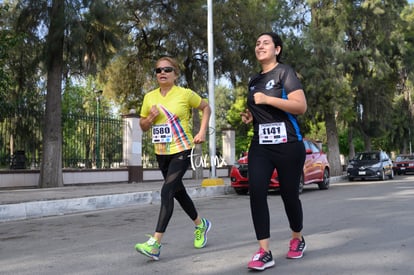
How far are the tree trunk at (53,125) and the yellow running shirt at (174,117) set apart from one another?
10.3 meters

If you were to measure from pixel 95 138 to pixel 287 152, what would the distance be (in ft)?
45.4

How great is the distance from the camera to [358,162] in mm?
21953

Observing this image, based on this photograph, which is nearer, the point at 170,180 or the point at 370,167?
the point at 170,180

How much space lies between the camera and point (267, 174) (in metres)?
4.13

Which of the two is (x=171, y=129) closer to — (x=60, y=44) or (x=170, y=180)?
(x=170, y=180)

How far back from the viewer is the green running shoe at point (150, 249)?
4375 millimetres

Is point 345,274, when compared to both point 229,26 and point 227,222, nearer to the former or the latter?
point 227,222

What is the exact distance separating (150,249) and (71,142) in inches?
499

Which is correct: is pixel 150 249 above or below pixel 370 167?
below

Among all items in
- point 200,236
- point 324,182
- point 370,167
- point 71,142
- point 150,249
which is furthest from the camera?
point 370,167

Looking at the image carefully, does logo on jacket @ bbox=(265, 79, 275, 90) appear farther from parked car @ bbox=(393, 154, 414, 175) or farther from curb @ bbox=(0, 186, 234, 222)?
parked car @ bbox=(393, 154, 414, 175)

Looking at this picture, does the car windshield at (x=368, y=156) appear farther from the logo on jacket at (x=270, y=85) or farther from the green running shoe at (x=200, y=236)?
the logo on jacket at (x=270, y=85)

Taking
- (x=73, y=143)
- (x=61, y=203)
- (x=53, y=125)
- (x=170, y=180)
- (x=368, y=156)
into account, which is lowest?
(x=61, y=203)

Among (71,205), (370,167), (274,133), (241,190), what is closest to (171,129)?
(274,133)
